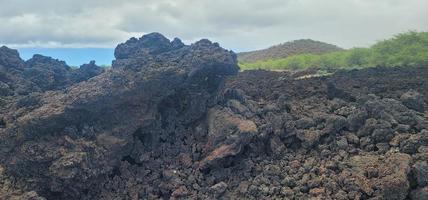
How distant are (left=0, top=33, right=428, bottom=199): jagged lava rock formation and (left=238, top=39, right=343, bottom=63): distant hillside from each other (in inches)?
1212

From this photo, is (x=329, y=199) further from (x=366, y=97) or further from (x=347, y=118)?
(x=366, y=97)

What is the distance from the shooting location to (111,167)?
453 inches

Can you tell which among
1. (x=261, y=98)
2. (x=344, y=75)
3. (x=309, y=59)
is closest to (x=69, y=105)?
(x=261, y=98)

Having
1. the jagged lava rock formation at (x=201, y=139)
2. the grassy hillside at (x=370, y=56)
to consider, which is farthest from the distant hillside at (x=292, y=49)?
the jagged lava rock formation at (x=201, y=139)

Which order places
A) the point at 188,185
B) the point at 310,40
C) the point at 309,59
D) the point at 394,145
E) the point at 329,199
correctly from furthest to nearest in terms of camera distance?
the point at 310,40 < the point at 309,59 < the point at 188,185 < the point at 394,145 < the point at 329,199

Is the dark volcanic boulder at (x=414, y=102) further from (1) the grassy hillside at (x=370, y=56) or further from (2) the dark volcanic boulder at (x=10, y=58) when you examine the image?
(1) the grassy hillside at (x=370, y=56)

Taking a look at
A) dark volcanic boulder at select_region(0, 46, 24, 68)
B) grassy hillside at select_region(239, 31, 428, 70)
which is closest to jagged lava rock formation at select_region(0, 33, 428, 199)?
dark volcanic boulder at select_region(0, 46, 24, 68)

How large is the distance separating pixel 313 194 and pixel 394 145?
2.08 metres

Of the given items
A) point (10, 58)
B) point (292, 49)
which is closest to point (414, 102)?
point (10, 58)

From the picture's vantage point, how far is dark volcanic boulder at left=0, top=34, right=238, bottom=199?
10742 millimetres

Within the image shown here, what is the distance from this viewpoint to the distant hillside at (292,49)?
44875 mm

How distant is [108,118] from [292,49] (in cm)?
3643

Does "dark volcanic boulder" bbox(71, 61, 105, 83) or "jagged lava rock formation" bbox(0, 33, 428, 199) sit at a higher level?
"dark volcanic boulder" bbox(71, 61, 105, 83)

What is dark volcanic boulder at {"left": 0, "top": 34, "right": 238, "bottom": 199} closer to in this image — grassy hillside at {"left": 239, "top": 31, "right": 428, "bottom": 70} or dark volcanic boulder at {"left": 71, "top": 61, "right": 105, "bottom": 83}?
dark volcanic boulder at {"left": 71, "top": 61, "right": 105, "bottom": 83}
